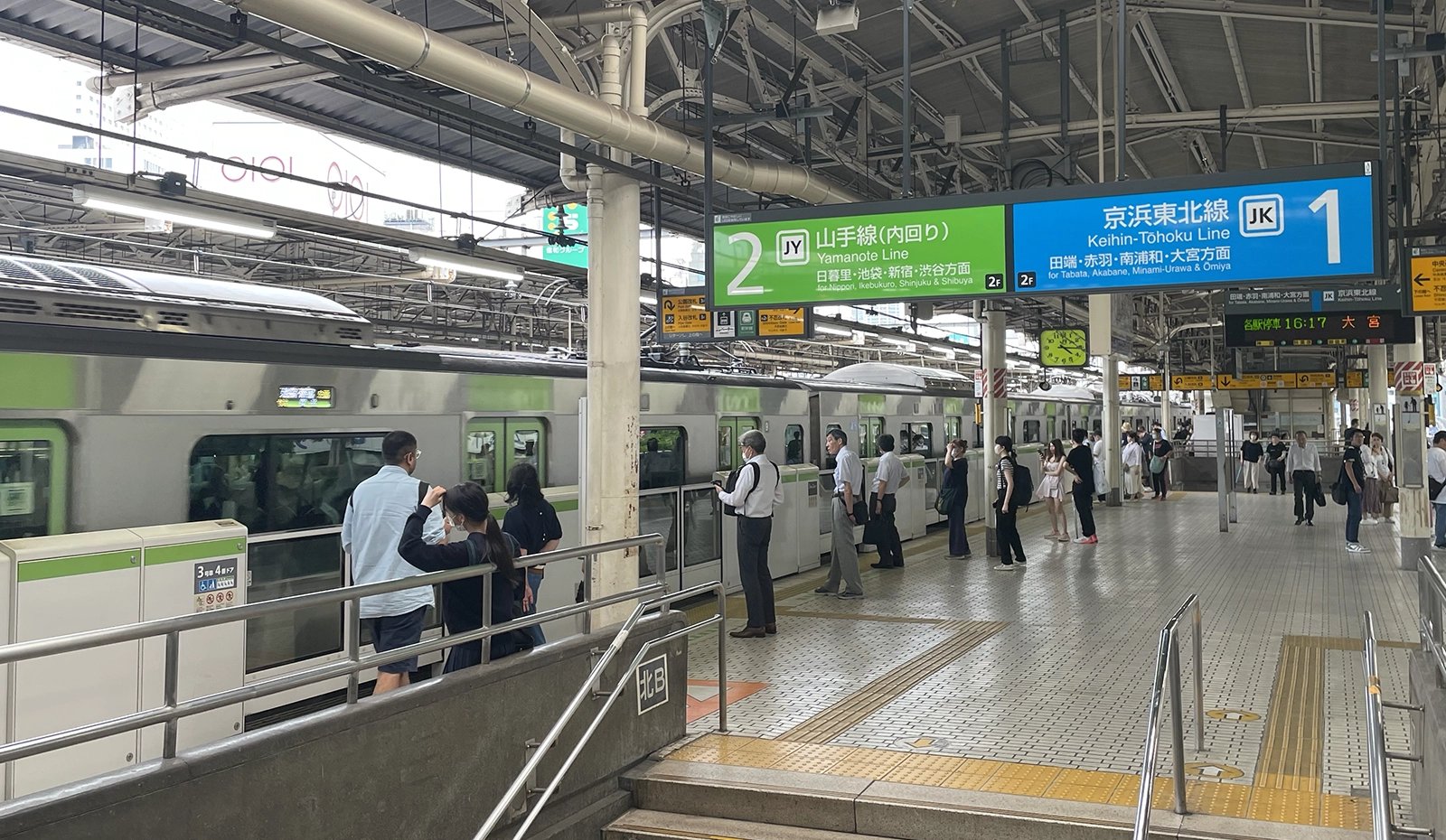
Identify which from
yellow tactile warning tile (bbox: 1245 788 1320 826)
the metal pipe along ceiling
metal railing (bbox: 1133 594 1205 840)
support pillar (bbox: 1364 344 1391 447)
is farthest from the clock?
yellow tactile warning tile (bbox: 1245 788 1320 826)

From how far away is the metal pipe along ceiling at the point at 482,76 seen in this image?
17.5 ft

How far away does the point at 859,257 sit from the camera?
703 centimetres

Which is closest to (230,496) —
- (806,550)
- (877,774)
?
(877,774)

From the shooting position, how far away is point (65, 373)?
5.55 m

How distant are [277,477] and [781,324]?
7470mm

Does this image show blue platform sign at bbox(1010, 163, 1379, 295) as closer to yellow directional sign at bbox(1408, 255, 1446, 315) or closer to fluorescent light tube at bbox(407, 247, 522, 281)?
yellow directional sign at bbox(1408, 255, 1446, 315)

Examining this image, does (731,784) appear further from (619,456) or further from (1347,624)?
(1347,624)

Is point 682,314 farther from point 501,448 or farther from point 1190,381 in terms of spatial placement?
point 1190,381

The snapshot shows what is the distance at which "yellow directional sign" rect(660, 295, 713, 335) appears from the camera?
12.7 metres

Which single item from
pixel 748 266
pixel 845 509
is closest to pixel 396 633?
pixel 748 266

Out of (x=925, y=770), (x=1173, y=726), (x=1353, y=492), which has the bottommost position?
(x=925, y=770)

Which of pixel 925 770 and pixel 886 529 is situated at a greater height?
pixel 886 529

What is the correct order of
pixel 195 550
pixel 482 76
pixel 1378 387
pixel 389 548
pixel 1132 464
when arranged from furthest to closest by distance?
1. pixel 1132 464
2. pixel 1378 387
3. pixel 482 76
4. pixel 389 548
5. pixel 195 550

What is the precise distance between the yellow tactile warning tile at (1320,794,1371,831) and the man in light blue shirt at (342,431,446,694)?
4.44 meters
